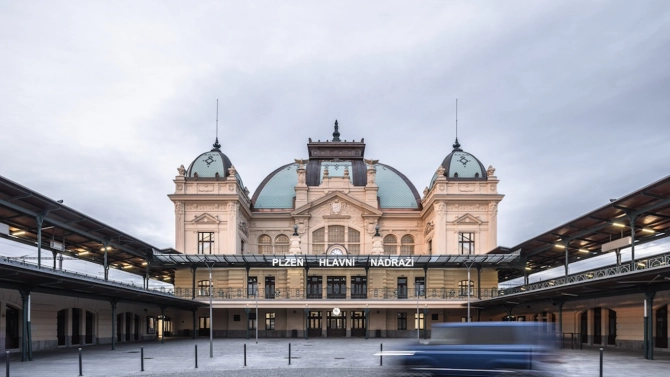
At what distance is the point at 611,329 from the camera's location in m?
44.4

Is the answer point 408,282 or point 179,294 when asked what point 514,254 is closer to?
point 408,282

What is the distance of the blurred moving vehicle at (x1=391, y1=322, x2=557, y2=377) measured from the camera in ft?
60.6

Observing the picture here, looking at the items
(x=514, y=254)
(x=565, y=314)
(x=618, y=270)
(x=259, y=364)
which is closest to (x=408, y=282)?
(x=514, y=254)

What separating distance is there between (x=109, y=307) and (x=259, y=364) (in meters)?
28.4

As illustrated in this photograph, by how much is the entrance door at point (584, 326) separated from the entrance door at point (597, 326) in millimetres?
1096

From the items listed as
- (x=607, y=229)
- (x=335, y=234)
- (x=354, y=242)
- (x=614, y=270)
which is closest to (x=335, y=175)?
(x=335, y=234)

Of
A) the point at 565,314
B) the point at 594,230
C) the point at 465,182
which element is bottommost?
the point at 565,314

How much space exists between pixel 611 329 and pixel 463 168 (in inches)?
1169

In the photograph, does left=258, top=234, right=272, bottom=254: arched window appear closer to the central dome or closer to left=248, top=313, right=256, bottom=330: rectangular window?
the central dome

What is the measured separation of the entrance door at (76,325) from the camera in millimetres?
46219

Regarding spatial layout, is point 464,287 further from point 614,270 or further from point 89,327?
point 89,327

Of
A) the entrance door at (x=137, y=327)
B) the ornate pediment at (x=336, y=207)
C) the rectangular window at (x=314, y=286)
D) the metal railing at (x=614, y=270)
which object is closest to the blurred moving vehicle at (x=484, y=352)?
the metal railing at (x=614, y=270)

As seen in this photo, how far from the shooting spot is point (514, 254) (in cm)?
5841

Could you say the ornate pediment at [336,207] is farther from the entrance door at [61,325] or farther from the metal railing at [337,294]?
the entrance door at [61,325]
